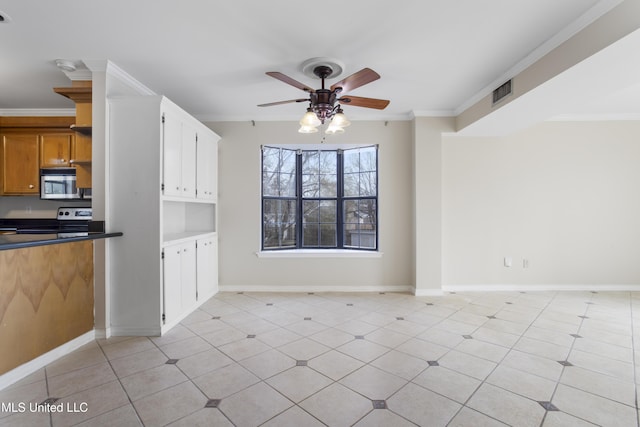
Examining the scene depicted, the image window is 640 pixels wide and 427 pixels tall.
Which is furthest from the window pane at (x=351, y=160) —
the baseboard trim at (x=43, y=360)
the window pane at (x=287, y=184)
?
the baseboard trim at (x=43, y=360)

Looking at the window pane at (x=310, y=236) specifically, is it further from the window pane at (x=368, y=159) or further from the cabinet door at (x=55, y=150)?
the cabinet door at (x=55, y=150)

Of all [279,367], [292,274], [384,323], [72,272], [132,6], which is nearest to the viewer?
[132,6]

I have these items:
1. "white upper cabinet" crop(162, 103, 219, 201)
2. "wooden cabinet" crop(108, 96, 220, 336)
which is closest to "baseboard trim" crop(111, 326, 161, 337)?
"wooden cabinet" crop(108, 96, 220, 336)

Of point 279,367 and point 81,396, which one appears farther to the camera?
point 279,367

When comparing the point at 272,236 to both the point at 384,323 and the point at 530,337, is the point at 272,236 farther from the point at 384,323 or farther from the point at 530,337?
the point at 530,337

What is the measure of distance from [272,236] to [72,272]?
2.57 metres

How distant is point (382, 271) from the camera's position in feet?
14.9

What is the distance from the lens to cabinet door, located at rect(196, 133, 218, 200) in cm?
380

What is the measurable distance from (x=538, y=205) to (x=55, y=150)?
717 centimetres

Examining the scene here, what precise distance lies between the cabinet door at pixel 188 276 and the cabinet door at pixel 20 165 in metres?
2.73

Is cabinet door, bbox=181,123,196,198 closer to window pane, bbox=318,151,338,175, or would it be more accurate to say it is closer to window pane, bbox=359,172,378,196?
window pane, bbox=318,151,338,175

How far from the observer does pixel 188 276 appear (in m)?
3.51

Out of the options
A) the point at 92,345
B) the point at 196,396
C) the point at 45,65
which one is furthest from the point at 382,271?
the point at 45,65

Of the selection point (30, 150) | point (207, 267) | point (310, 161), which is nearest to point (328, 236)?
point (310, 161)
